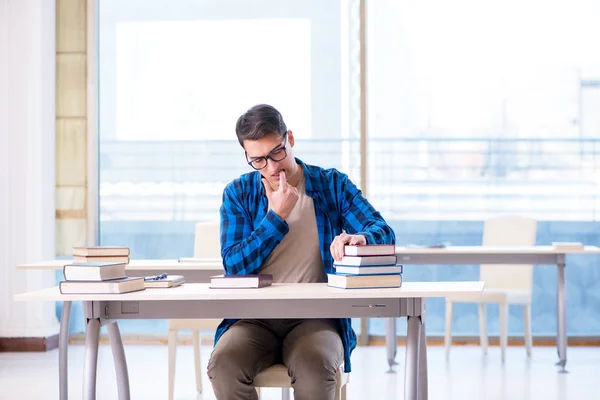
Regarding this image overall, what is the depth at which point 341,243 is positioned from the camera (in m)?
2.63

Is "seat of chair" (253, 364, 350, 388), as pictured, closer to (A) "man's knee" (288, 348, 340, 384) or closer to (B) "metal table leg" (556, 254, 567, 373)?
(A) "man's knee" (288, 348, 340, 384)

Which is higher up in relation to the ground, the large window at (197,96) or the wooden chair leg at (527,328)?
the large window at (197,96)

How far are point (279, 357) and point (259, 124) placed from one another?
2.36ft

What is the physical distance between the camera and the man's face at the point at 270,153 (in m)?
2.77

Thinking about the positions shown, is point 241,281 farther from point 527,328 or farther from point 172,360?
point 527,328

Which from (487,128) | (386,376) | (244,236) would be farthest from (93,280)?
(487,128)


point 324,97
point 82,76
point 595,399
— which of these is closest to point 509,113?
point 324,97

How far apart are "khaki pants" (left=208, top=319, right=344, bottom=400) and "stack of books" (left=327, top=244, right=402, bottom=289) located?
0.58 ft

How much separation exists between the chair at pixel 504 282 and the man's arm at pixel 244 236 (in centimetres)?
281

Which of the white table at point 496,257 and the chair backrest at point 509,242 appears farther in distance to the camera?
the chair backrest at point 509,242

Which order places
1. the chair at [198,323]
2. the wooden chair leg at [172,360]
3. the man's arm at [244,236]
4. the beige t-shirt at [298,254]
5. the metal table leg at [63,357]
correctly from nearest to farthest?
the man's arm at [244,236] < the beige t-shirt at [298,254] < the metal table leg at [63,357] < the wooden chair leg at [172,360] < the chair at [198,323]

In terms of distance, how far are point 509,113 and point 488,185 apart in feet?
1.73

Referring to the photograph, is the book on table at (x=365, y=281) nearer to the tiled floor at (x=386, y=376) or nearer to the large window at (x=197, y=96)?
the tiled floor at (x=386, y=376)

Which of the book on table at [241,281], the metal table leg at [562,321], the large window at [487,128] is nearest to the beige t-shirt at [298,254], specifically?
the book on table at [241,281]
